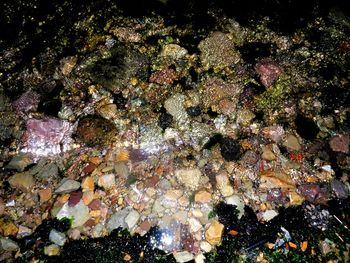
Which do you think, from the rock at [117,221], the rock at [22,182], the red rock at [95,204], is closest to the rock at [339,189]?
the rock at [117,221]

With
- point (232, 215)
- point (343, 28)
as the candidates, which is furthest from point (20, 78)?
point (343, 28)

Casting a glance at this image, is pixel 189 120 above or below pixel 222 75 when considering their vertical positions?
below

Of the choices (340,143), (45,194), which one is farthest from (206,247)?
(340,143)

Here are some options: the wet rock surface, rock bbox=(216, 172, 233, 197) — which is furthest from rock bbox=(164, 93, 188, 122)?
rock bbox=(216, 172, 233, 197)

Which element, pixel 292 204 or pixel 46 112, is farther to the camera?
A: pixel 46 112

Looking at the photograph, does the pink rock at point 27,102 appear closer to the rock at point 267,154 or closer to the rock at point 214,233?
the rock at point 214,233

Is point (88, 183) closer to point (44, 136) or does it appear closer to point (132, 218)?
point (132, 218)

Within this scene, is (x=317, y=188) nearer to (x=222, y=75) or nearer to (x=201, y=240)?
(x=201, y=240)

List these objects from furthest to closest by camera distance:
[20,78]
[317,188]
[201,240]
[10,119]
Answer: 1. [20,78]
2. [10,119]
3. [317,188]
4. [201,240]
